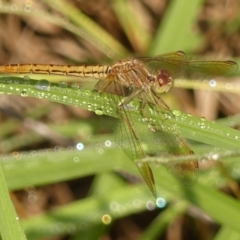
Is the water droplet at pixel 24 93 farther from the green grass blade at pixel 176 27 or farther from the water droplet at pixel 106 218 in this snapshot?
the green grass blade at pixel 176 27

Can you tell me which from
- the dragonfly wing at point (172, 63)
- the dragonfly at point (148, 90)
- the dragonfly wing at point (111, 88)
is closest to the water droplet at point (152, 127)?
the dragonfly at point (148, 90)

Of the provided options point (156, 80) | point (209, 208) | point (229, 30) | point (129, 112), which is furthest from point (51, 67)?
point (229, 30)

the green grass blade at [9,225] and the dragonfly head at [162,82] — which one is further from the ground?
the dragonfly head at [162,82]

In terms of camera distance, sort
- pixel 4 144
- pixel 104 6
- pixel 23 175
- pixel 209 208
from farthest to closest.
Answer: pixel 104 6 → pixel 4 144 → pixel 23 175 → pixel 209 208

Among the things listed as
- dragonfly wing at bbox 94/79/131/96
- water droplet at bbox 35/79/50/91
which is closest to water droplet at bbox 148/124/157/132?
dragonfly wing at bbox 94/79/131/96

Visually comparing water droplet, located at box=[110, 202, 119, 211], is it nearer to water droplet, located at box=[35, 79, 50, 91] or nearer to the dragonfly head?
the dragonfly head

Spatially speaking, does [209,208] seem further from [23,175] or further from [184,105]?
[184,105]
